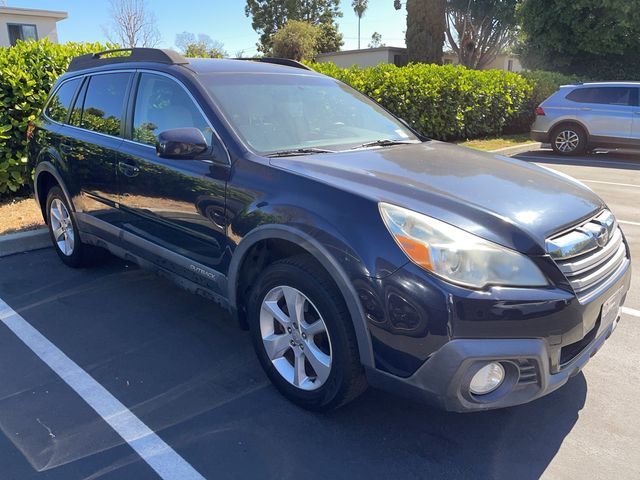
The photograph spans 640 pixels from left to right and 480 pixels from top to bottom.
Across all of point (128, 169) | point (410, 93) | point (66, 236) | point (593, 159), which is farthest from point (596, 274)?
point (593, 159)

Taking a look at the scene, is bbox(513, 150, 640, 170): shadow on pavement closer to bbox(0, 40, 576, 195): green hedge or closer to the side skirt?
bbox(0, 40, 576, 195): green hedge

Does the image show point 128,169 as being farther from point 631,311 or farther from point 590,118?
point 590,118

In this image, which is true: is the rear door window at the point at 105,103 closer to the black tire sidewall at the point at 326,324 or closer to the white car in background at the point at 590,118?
the black tire sidewall at the point at 326,324

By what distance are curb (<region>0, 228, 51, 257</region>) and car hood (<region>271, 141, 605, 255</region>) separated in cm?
377

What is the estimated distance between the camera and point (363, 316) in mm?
2463

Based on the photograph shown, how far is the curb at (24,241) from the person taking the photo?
548cm

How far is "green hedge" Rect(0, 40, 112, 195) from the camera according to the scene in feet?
21.5

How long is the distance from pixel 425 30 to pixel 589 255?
1433 centimetres

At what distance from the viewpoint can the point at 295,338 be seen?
287 centimetres

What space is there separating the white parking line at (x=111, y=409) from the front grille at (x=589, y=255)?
1903 millimetres

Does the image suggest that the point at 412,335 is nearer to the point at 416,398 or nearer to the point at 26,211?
the point at 416,398

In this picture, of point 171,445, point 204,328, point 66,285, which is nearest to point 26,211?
point 66,285

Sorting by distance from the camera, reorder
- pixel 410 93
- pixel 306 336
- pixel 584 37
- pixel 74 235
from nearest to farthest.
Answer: pixel 306 336, pixel 74 235, pixel 410 93, pixel 584 37

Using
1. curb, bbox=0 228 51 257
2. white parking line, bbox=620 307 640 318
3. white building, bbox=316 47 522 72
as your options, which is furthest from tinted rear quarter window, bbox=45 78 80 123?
white building, bbox=316 47 522 72
